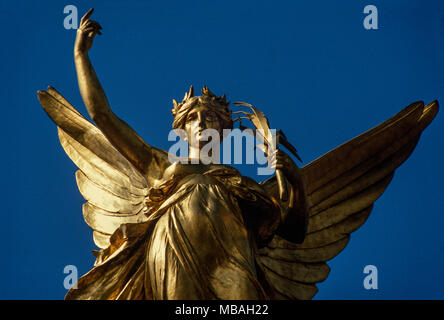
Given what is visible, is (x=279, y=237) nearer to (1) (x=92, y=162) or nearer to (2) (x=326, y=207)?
(2) (x=326, y=207)

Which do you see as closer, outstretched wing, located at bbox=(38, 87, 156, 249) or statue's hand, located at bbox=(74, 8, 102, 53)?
statue's hand, located at bbox=(74, 8, 102, 53)

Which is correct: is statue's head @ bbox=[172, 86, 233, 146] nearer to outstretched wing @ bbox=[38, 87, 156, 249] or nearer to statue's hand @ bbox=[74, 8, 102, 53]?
outstretched wing @ bbox=[38, 87, 156, 249]

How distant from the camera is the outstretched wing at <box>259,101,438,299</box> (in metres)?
11.5

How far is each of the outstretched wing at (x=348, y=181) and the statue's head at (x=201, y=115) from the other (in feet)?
3.53

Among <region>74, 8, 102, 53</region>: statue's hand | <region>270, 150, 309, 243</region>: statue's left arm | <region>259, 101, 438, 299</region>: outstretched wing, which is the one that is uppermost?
<region>74, 8, 102, 53</region>: statue's hand

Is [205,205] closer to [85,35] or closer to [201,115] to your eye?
[201,115]

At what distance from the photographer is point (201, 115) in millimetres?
10797

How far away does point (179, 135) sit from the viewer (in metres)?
11.0

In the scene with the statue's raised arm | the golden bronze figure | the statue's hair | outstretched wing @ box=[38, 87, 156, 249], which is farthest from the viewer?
outstretched wing @ box=[38, 87, 156, 249]

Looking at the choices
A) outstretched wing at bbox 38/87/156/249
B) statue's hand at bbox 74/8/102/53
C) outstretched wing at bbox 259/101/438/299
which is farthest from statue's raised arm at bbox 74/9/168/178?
outstretched wing at bbox 259/101/438/299

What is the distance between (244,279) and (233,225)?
71 centimetres
